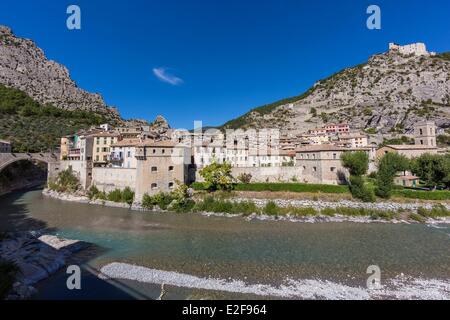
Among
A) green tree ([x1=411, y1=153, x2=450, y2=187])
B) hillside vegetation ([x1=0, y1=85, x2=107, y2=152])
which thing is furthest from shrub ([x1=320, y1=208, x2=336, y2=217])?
hillside vegetation ([x1=0, y1=85, x2=107, y2=152])

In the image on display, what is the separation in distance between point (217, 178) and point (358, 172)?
1549cm

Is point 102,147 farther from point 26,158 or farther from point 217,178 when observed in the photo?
point 217,178

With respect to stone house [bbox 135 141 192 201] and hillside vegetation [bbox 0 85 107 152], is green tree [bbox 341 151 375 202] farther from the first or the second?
hillside vegetation [bbox 0 85 107 152]

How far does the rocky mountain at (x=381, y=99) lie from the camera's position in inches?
2783

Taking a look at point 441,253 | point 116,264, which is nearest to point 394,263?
point 441,253

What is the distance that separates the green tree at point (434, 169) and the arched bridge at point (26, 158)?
52.3 meters

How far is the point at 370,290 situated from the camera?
34.5ft

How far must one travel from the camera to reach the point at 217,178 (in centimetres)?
2761

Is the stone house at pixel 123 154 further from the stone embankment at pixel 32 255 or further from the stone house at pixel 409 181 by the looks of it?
the stone house at pixel 409 181

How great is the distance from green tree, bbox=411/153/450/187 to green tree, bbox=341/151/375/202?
812 cm

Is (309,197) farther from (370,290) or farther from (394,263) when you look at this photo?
(370,290)

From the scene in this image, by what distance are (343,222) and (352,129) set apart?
6095 centimetres

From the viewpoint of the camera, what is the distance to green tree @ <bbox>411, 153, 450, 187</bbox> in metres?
25.5

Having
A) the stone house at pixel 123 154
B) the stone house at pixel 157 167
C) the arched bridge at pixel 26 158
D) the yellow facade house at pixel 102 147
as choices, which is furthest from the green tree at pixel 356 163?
the arched bridge at pixel 26 158
